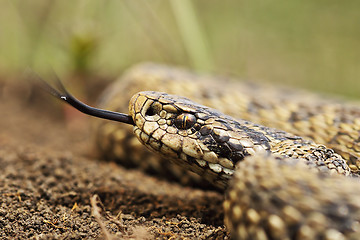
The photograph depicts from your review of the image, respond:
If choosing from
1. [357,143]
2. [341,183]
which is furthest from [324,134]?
[341,183]

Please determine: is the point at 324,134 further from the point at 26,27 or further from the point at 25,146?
the point at 26,27

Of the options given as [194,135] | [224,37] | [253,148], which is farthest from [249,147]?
[224,37]

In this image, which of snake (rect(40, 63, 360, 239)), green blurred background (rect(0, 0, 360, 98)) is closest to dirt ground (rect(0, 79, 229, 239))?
snake (rect(40, 63, 360, 239))

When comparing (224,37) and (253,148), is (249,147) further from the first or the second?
(224,37)

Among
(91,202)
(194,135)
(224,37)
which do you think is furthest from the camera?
(224,37)

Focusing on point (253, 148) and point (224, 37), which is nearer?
point (253, 148)

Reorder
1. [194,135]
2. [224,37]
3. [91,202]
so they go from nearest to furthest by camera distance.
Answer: [91,202], [194,135], [224,37]

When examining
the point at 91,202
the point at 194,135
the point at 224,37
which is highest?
the point at 224,37
